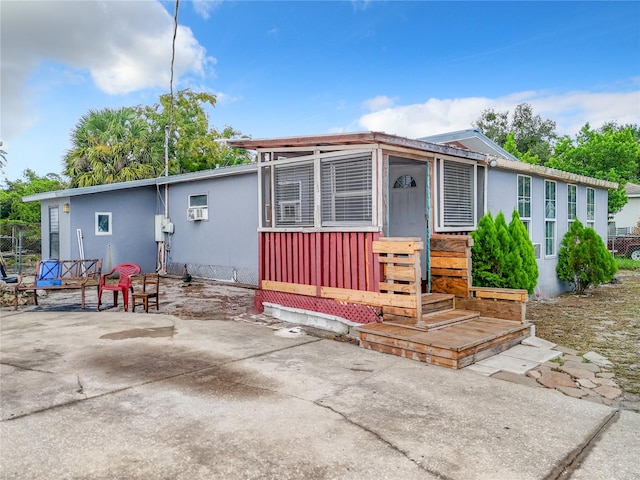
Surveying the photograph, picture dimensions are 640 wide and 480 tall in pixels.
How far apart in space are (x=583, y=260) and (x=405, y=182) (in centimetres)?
512

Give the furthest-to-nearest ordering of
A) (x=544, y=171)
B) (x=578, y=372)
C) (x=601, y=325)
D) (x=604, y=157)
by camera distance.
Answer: (x=604, y=157) < (x=544, y=171) < (x=601, y=325) < (x=578, y=372)

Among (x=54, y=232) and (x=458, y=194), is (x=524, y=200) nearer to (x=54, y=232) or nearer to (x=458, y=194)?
(x=458, y=194)

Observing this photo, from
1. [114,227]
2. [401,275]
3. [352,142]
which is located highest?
[352,142]

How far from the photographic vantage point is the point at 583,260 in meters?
9.77

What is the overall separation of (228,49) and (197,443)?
15.3 m

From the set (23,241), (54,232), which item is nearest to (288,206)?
(54,232)

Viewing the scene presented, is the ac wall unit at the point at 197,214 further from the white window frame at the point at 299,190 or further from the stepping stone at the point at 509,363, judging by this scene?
the stepping stone at the point at 509,363

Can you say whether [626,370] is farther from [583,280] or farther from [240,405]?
[583,280]

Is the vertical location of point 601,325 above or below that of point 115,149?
below

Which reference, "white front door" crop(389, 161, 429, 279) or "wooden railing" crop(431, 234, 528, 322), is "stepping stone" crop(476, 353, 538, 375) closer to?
"wooden railing" crop(431, 234, 528, 322)

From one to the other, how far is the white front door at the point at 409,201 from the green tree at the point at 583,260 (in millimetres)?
4742

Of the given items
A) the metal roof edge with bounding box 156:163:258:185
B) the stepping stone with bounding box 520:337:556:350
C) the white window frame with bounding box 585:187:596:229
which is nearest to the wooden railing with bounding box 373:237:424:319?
the stepping stone with bounding box 520:337:556:350

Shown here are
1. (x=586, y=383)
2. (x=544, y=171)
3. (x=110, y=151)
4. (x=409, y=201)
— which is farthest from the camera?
(x=110, y=151)

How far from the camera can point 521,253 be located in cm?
710
